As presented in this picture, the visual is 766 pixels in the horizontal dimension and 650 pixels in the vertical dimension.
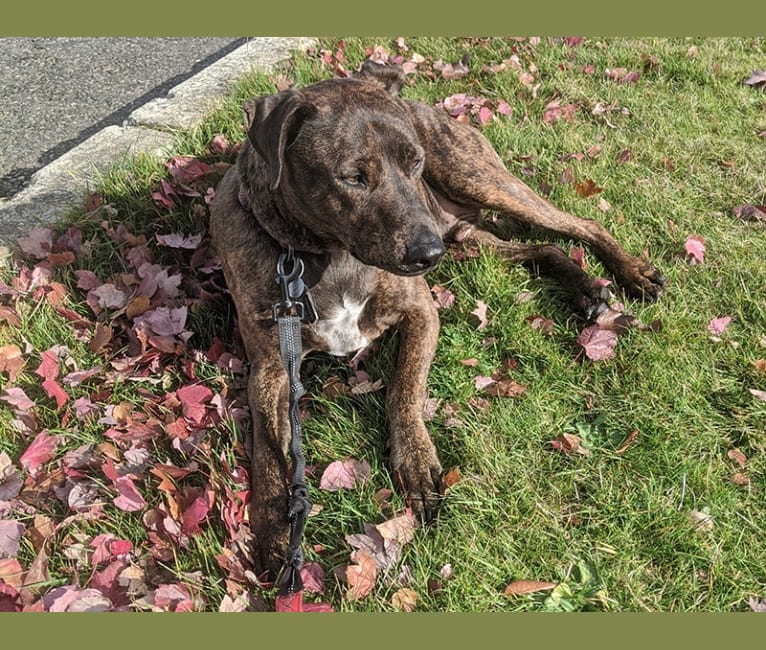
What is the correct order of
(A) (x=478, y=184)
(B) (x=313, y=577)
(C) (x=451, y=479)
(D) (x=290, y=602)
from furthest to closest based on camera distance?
(A) (x=478, y=184), (C) (x=451, y=479), (B) (x=313, y=577), (D) (x=290, y=602)

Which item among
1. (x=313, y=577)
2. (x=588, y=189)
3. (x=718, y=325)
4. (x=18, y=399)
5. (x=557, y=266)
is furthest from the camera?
(x=588, y=189)

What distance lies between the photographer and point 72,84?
5828mm

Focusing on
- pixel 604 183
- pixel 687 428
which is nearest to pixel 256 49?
pixel 604 183

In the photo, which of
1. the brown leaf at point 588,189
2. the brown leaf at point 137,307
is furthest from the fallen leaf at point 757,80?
the brown leaf at point 137,307

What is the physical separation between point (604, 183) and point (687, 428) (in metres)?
1.97

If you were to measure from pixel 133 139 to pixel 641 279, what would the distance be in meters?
3.41

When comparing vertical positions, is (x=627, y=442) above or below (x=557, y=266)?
below

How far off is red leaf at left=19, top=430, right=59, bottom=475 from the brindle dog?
85 cm

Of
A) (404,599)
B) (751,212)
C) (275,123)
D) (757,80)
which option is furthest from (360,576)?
(757,80)

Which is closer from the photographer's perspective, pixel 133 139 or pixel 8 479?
pixel 8 479

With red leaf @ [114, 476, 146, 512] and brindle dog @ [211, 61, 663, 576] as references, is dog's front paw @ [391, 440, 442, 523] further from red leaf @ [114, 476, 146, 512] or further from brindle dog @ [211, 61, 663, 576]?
red leaf @ [114, 476, 146, 512]

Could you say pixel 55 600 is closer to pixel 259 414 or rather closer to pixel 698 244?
pixel 259 414

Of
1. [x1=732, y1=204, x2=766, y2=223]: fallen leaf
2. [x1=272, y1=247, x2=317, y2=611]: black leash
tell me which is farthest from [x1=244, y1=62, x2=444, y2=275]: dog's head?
[x1=732, y1=204, x2=766, y2=223]: fallen leaf

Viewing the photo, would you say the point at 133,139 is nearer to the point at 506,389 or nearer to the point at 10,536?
the point at 10,536
